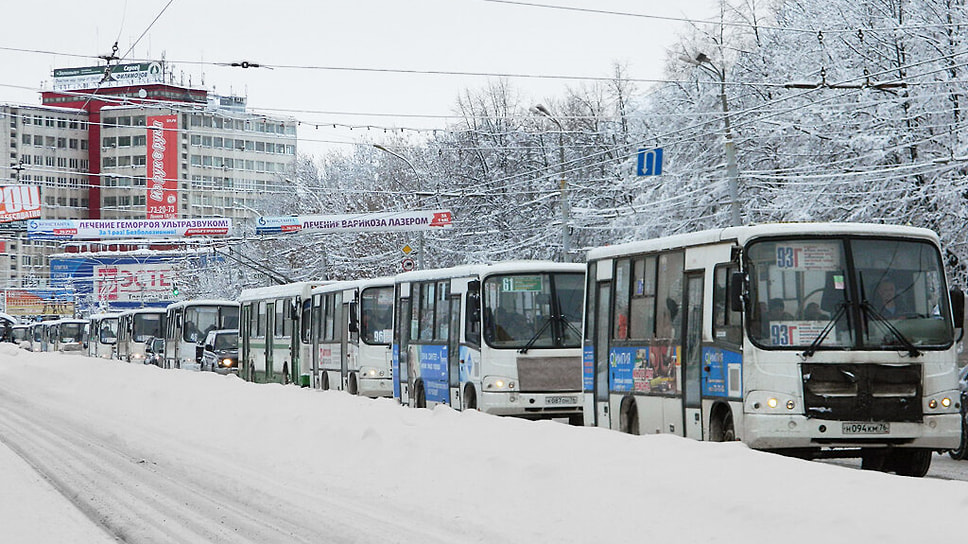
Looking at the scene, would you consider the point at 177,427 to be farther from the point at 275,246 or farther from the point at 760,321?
the point at 275,246

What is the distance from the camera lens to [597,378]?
18.8 meters

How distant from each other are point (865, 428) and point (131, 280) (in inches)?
4360

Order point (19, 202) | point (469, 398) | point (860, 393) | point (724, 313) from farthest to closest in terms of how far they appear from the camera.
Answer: point (19, 202), point (469, 398), point (724, 313), point (860, 393)

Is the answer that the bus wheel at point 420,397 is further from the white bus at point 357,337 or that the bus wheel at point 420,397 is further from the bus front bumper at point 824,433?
the bus front bumper at point 824,433

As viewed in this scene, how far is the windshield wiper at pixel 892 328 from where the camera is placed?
14195 mm

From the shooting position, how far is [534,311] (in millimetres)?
22578

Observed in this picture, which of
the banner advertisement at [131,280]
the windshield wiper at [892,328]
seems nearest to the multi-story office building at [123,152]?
the banner advertisement at [131,280]

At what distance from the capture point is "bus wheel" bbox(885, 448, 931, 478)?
1462 cm

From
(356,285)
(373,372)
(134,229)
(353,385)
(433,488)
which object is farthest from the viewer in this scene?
(134,229)

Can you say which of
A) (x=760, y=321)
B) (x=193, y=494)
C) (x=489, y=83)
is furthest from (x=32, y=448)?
(x=489, y=83)

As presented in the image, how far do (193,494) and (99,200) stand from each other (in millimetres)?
171729

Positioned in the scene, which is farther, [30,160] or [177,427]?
[30,160]

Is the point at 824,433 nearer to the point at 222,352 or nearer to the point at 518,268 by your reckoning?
the point at 518,268

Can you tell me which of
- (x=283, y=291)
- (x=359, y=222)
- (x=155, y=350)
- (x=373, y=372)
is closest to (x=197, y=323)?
(x=155, y=350)
